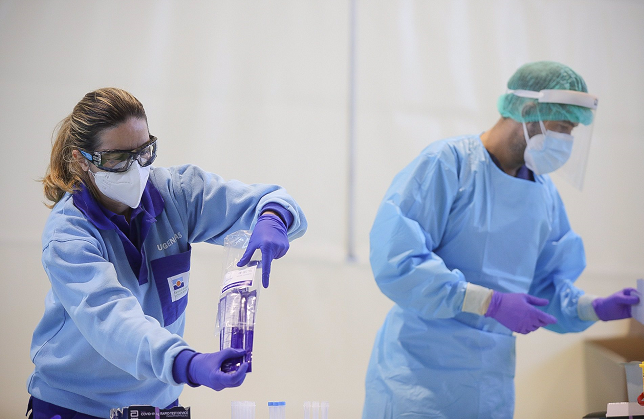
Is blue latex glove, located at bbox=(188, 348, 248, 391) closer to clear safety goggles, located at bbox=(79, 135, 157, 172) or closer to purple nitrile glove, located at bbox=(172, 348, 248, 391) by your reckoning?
purple nitrile glove, located at bbox=(172, 348, 248, 391)

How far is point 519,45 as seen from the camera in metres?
2.88

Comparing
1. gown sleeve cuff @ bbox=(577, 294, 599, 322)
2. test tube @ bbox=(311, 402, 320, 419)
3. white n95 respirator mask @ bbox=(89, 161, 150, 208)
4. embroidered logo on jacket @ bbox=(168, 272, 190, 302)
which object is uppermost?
white n95 respirator mask @ bbox=(89, 161, 150, 208)

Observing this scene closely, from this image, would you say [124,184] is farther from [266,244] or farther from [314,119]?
[314,119]

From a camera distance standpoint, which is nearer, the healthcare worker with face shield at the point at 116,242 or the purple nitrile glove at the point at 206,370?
the purple nitrile glove at the point at 206,370

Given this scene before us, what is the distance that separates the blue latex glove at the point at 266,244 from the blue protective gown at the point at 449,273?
45cm

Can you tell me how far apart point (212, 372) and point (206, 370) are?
13mm

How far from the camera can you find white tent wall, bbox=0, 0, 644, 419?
244 cm

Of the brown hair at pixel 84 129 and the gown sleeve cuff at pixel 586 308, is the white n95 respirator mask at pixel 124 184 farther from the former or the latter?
the gown sleeve cuff at pixel 586 308

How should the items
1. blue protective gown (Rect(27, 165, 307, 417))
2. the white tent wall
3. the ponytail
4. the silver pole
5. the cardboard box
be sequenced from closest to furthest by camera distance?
1. blue protective gown (Rect(27, 165, 307, 417))
2. the ponytail
3. the white tent wall
4. the silver pole
5. the cardboard box

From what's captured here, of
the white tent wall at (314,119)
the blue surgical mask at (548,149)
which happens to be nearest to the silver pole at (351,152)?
the white tent wall at (314,119)

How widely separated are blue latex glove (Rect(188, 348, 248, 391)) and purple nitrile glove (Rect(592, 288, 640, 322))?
133cm

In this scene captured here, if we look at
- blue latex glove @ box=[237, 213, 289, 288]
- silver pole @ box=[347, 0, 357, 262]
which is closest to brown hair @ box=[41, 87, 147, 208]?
blue latex glove @ box=[237, 213, 289, 288]

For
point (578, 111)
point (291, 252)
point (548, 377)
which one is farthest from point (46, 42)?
point (548, 377)

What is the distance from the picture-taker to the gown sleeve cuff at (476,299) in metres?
1.59
